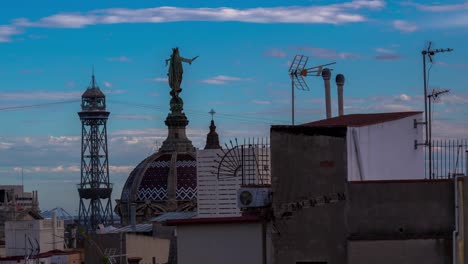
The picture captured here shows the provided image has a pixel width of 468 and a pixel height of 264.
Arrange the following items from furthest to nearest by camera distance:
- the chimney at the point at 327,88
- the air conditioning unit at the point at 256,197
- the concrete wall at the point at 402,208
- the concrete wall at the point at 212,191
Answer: the concrete wall at the point at 212,191 → the chimney at the point at 327,88 → the air conditioning unit at the point at 256,197 → the concrete wall at the point at 402,208

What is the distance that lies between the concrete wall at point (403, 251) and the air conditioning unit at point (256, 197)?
2.34 m

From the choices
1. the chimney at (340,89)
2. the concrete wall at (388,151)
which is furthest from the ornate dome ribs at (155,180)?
the concrete wall at (388,151)

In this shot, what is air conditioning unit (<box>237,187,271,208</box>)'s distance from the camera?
961 inches

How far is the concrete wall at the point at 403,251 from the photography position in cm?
2259

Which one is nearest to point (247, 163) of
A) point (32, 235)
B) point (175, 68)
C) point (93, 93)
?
point (32, 235)

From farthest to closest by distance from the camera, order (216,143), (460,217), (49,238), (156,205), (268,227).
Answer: (156,205), (216,143), (49,238), (268,227), (460,217)

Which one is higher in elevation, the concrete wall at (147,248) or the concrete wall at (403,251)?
the concrete wall at (403,251)

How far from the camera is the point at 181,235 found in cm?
2577

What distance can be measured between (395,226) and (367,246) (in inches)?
25.0

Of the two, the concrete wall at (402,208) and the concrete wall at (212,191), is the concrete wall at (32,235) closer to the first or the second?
the concrete wall at (212,191)

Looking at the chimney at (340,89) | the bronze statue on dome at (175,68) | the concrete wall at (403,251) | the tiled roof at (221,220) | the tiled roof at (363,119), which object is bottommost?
the concrete wall at (403,251)

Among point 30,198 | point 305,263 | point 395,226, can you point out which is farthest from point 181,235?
point 30,198

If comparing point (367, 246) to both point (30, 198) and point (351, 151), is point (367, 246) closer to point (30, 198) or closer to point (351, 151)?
point (351, 151)

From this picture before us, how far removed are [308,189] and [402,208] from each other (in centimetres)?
187
